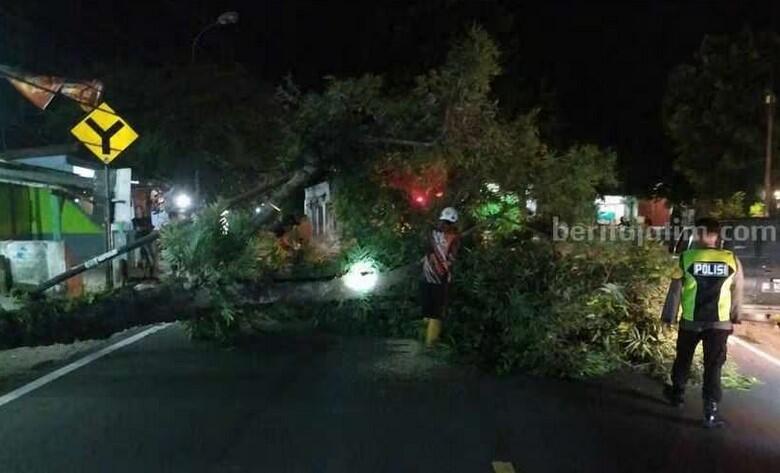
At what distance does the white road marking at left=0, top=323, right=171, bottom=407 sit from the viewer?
26.8 feet

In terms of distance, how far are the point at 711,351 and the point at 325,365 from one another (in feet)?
13.6

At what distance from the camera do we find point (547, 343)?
929 cm

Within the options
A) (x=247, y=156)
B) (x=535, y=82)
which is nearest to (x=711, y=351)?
(x=247, y=156)

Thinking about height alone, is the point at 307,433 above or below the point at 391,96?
below

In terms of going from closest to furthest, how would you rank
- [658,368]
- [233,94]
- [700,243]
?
1. [700,243]
2. [658,368]
3. [233,94]

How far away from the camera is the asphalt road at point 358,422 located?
6148 millimetres

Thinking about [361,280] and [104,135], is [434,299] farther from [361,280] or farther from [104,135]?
[104,135]

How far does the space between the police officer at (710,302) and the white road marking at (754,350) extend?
3.12 metres

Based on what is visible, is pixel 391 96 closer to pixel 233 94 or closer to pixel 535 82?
pixel 233 94

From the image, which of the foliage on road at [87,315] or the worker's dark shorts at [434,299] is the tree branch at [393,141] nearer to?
the worker's dark shorts at [434,299]

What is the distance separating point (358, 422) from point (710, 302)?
3015 mm

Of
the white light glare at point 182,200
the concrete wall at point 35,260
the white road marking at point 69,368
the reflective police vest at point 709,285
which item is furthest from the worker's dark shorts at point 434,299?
the white light glare at point 182,200

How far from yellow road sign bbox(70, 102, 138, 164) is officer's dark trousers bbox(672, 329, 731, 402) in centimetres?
994

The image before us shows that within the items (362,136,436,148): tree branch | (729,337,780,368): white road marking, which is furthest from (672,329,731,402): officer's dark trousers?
(362,136,436,148): tree branch
